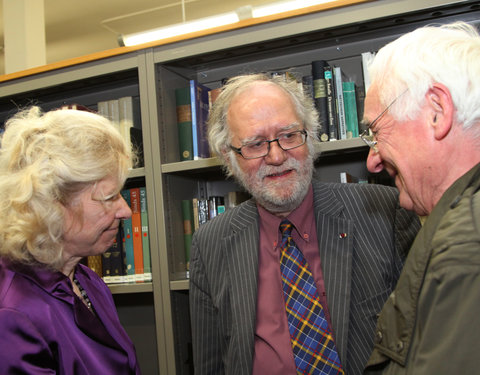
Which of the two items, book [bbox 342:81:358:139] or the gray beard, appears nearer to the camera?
the gray beard

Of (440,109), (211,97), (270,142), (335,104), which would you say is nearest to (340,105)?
(335,104)

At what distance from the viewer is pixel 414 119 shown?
0.98 meters

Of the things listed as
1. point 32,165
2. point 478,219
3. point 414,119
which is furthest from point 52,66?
point 478,219

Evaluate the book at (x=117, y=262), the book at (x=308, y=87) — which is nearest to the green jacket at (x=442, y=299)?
the book at (x=308, y=87)

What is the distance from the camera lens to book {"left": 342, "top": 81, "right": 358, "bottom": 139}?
197 cm

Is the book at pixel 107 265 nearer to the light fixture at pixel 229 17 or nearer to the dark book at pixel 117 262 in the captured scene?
the dark book at pixel 117 262

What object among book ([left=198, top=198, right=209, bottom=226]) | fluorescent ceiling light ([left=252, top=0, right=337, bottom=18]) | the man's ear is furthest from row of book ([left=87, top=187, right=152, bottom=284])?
the man's ear

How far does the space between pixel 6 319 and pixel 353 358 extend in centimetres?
101

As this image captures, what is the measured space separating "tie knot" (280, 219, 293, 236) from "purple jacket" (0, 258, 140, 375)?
0.66 m

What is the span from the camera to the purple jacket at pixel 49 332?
106 cm

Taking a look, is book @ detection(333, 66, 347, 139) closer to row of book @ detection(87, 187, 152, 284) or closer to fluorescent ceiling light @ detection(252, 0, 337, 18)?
fluorescent ceiling light @ detection(252, 0, 337, 18)

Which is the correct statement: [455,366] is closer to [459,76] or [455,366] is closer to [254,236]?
[459,76]

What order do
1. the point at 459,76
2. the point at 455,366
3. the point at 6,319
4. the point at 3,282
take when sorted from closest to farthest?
Answer: the point at 455,366 < the point at 459,76 < the point at 6,319 < the point at 3,282

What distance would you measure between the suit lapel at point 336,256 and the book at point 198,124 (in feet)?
2.21
